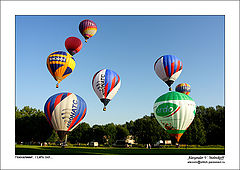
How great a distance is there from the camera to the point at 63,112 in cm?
2584

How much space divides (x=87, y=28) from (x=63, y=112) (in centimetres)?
1658

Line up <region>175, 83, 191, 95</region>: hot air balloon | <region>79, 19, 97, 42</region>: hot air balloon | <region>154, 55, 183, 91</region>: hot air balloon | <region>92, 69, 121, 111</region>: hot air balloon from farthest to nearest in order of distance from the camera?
1. <region>175, 83, 191, 95</region>: hot air balloon
2. <region>79, 19, 97, 42</region>: hot air balloon
3. <region>154, 55, 183, 91</region>: hot air balloon
4. <region>92, 69, 121, 111</region>: hot air balloon

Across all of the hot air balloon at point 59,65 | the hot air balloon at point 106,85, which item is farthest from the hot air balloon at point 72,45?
the hot air balloon at point 106,85

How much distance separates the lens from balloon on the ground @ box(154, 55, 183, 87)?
30750mm

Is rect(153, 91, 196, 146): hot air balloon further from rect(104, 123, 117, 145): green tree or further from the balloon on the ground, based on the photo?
rect(104, 123, 117, 145): green tree

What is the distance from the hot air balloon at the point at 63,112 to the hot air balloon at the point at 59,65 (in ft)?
14.4

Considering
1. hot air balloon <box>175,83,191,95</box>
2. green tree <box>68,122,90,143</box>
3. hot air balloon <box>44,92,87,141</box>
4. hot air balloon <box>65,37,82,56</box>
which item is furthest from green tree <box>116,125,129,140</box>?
hot air balloon <box>44,92,87,141</box>

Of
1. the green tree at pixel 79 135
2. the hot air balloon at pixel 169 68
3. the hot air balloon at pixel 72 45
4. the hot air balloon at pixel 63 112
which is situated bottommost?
the green tree at pixel 79 135

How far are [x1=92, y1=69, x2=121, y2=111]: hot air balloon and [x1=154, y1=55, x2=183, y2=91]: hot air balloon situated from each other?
6.85m

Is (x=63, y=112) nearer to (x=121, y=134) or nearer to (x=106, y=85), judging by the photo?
(x=106, y=85)

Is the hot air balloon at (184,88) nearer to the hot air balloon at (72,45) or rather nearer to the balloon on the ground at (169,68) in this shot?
the balloon on the ground at (169,68)

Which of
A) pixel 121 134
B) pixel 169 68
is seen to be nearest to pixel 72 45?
pixel 169 68

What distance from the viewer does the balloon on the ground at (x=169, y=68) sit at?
30750 mm

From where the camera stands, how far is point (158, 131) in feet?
186
